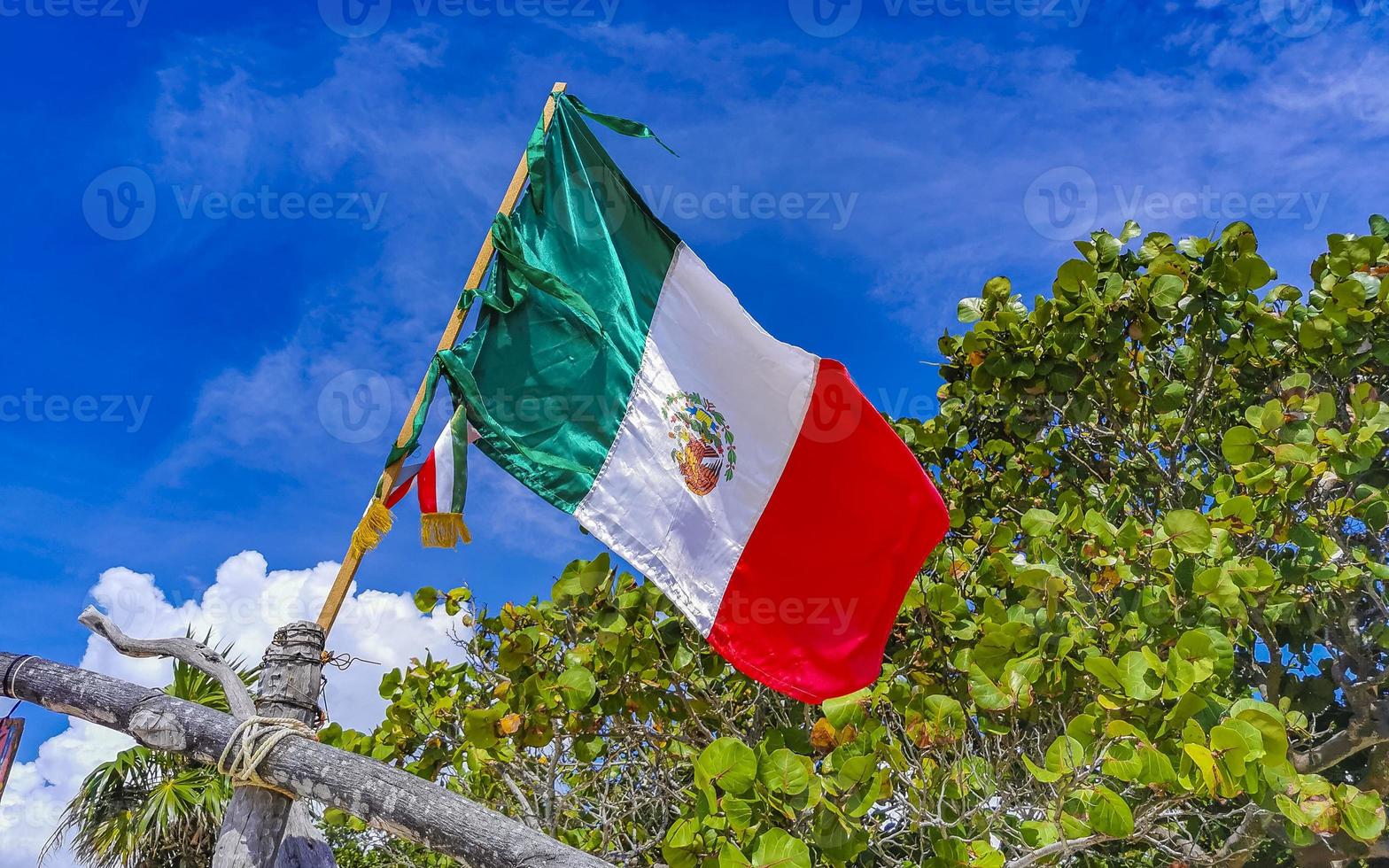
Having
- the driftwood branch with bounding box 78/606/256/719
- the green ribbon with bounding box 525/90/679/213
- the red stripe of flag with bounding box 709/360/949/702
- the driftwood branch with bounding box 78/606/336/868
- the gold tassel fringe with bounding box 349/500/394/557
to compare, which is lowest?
the driftwood branch with bounding box 78/606/336/868

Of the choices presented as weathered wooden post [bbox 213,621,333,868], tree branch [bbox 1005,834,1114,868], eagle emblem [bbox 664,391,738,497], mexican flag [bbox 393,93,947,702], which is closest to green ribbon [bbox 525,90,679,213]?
mexican flag [bbox 393,93,947,702]

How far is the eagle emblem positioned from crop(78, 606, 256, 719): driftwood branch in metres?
1.76

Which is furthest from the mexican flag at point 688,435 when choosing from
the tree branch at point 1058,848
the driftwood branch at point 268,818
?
the driftwood branch at point 268,818

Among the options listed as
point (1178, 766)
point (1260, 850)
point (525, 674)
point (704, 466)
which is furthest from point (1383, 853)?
point (525, 674)

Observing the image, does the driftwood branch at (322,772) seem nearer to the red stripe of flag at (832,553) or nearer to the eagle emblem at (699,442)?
the red stripe of flag at (832,553)

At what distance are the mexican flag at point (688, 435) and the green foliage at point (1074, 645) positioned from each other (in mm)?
446

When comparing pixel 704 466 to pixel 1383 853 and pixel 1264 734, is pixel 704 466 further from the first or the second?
pixel 1383 853

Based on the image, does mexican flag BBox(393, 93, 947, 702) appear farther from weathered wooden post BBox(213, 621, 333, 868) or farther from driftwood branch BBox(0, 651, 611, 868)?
driftwood branch BBox(0, 651, 611, 868)

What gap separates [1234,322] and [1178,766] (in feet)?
9.08

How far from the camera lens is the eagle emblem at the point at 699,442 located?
3.88 metres

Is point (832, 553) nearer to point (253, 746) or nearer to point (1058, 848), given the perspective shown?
point (1058, 848)

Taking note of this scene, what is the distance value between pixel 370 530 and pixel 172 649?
998mm

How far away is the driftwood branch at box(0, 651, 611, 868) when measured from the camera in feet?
8.02

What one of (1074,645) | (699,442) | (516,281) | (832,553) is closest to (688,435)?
(699,442)
